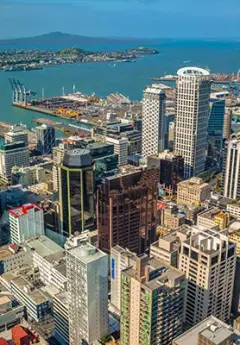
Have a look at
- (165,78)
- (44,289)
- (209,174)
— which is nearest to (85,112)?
(209,174)

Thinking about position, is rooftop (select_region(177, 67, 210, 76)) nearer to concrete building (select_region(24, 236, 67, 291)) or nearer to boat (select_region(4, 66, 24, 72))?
concrete building (select_region(24, 236, 67, 291))

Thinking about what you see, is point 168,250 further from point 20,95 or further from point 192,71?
point 20,95

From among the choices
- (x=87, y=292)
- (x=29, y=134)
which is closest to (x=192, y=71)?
(x=29, y=134)

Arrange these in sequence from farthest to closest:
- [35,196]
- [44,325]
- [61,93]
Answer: [61,93] < [35,196] < [44,325]

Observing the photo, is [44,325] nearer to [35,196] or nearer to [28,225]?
[28,225]

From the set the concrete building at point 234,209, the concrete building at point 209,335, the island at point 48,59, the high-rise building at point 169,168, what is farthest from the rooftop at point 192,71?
the island at point 48,59

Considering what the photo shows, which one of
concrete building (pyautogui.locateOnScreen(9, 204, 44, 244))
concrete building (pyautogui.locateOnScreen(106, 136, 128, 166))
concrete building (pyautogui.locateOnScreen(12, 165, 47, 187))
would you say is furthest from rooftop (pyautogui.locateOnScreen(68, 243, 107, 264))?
concrete building (pyautogui.locateOnScreen(106, 136, 128, 166))
